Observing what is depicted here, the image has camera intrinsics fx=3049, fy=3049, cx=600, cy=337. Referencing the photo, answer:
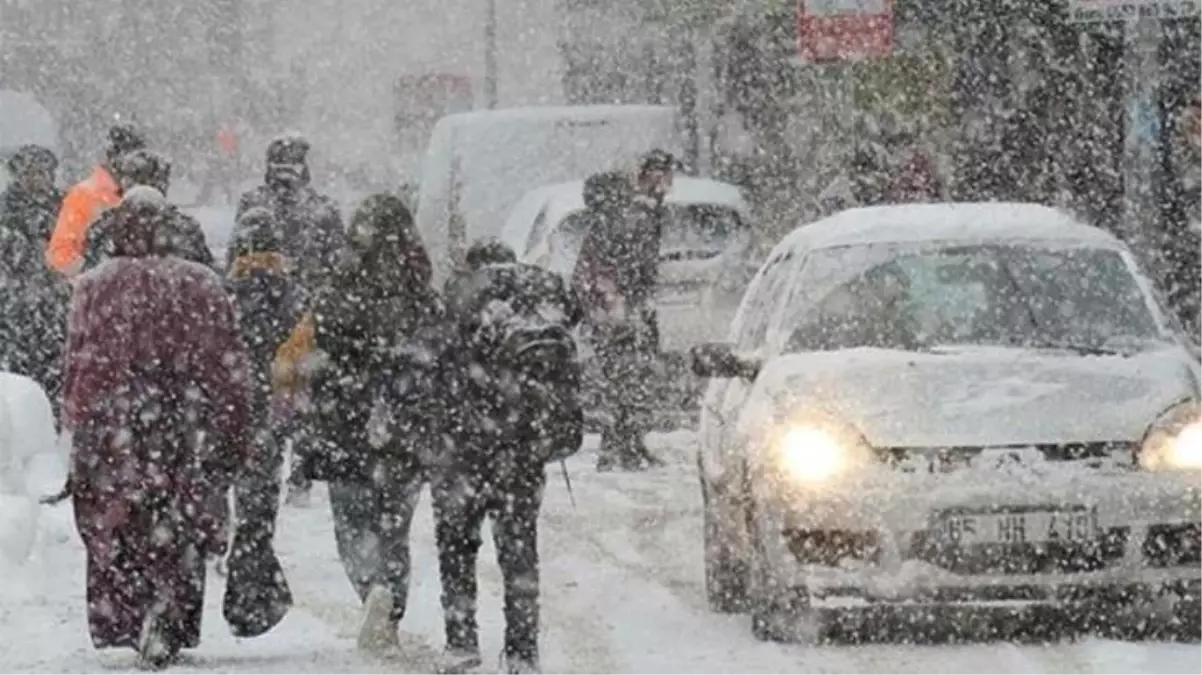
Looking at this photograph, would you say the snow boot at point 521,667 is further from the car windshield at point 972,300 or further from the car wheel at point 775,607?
the car windshield at point 972,300

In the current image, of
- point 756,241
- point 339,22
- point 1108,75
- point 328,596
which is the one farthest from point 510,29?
point 328,596

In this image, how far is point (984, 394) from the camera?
379 inches

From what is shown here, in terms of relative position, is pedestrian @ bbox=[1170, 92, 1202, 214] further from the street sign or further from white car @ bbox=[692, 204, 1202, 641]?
white car @ bbox=[692, 204, 1202, 641]

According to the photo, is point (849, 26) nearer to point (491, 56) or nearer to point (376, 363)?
point (376, 363)

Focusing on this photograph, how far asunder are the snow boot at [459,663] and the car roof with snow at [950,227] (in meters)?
2.24

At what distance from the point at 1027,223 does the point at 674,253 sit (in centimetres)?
691

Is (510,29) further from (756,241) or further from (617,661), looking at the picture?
(617,661)

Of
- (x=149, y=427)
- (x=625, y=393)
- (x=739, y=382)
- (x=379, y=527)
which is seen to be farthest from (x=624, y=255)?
(x=149, y=427)

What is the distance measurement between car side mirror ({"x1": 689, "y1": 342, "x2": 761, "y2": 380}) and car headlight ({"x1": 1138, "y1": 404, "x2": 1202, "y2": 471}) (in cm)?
145

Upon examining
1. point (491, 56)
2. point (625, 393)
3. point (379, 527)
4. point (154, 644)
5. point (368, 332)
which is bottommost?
point (491, 56)

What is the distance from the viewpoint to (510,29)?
54312 millimetres

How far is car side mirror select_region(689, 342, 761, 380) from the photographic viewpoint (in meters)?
10.2

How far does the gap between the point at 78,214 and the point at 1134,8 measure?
528cm

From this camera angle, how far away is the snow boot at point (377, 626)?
979cm
